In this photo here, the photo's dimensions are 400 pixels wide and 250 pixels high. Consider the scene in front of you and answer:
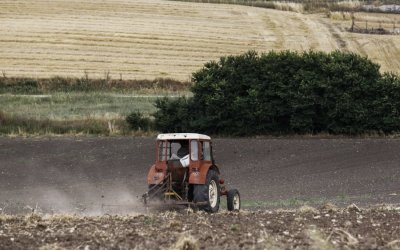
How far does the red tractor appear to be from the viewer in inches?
755

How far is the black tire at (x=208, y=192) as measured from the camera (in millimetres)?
19062

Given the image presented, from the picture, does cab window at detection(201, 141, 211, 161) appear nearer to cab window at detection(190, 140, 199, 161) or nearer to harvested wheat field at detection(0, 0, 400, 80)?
cab window at detection(190, 140, 199, 161)

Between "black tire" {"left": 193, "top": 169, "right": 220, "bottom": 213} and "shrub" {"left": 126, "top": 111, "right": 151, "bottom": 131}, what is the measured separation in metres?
18.8

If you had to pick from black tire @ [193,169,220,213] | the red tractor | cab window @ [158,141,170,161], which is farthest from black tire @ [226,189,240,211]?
cab window @ [158,141,170,161]

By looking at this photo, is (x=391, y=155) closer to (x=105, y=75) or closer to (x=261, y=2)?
(x=105, y=75)

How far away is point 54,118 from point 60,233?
2708cm

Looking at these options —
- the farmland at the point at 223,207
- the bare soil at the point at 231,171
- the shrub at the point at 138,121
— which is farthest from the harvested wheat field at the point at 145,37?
the farmland at the point at 223,207

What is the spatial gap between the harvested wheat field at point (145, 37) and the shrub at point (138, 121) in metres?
16.5

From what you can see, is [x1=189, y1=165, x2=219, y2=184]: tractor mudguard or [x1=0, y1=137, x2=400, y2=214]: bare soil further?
[x1=0, y1=137, x2=400, y2=214]: bare soil

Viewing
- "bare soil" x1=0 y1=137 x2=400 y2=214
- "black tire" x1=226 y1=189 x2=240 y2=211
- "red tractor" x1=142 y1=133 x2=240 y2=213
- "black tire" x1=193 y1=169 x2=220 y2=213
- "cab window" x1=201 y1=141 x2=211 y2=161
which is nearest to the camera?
"black tire" x1=193 y1=169 x2=220 y2=213

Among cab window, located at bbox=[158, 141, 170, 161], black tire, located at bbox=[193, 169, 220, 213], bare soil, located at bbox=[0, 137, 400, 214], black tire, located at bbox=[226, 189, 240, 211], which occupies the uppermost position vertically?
cab window, located at bbox=[158, 141, 170, 161]

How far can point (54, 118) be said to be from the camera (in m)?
40.8

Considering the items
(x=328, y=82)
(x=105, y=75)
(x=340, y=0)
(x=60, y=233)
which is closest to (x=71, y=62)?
(x=105, y=75)

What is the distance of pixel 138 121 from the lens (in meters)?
38.7
